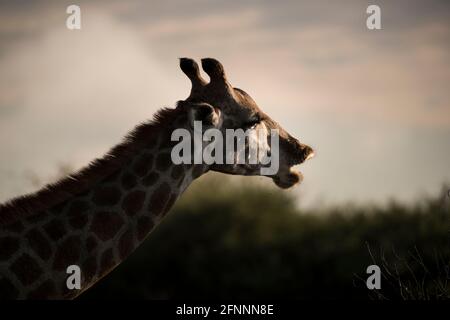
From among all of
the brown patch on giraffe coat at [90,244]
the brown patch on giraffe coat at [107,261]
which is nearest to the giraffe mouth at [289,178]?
the brown patch on giraffe coat at [107,261]

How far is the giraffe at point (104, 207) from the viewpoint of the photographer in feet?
26.3

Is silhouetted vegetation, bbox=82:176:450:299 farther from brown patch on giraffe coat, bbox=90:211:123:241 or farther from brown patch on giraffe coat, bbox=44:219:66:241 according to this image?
brown patch on giraffe coat, bbox=44:219:66:241

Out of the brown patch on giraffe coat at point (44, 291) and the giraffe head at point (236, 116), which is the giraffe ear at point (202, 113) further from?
the brown patch on giraffe coat at point (44, 291)

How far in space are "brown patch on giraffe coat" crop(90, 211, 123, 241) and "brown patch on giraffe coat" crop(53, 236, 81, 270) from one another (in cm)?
18

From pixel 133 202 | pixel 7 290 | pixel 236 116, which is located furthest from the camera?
pixel 236 116

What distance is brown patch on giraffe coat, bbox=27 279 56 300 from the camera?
313 inches

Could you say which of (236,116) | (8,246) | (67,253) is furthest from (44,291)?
(236,116)

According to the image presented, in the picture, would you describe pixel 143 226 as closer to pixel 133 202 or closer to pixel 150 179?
pixel 133 202

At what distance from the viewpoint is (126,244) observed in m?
8.41

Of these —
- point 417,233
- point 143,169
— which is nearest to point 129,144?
point 143,169

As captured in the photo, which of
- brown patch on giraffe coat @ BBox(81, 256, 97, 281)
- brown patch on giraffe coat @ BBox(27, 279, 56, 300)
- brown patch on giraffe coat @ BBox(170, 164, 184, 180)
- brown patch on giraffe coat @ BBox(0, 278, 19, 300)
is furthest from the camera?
brown patch on giraffe coat @ BBox(170, 164, 184, 180)

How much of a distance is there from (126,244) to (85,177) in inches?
26.0

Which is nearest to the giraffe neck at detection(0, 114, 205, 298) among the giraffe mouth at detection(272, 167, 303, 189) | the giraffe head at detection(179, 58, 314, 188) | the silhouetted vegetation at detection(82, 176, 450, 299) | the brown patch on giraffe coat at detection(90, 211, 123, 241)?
the brown patch on giraffe coat at detection(90, 211, 123, 241)

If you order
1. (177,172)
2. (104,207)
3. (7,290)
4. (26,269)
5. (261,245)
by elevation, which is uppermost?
(261,245)
